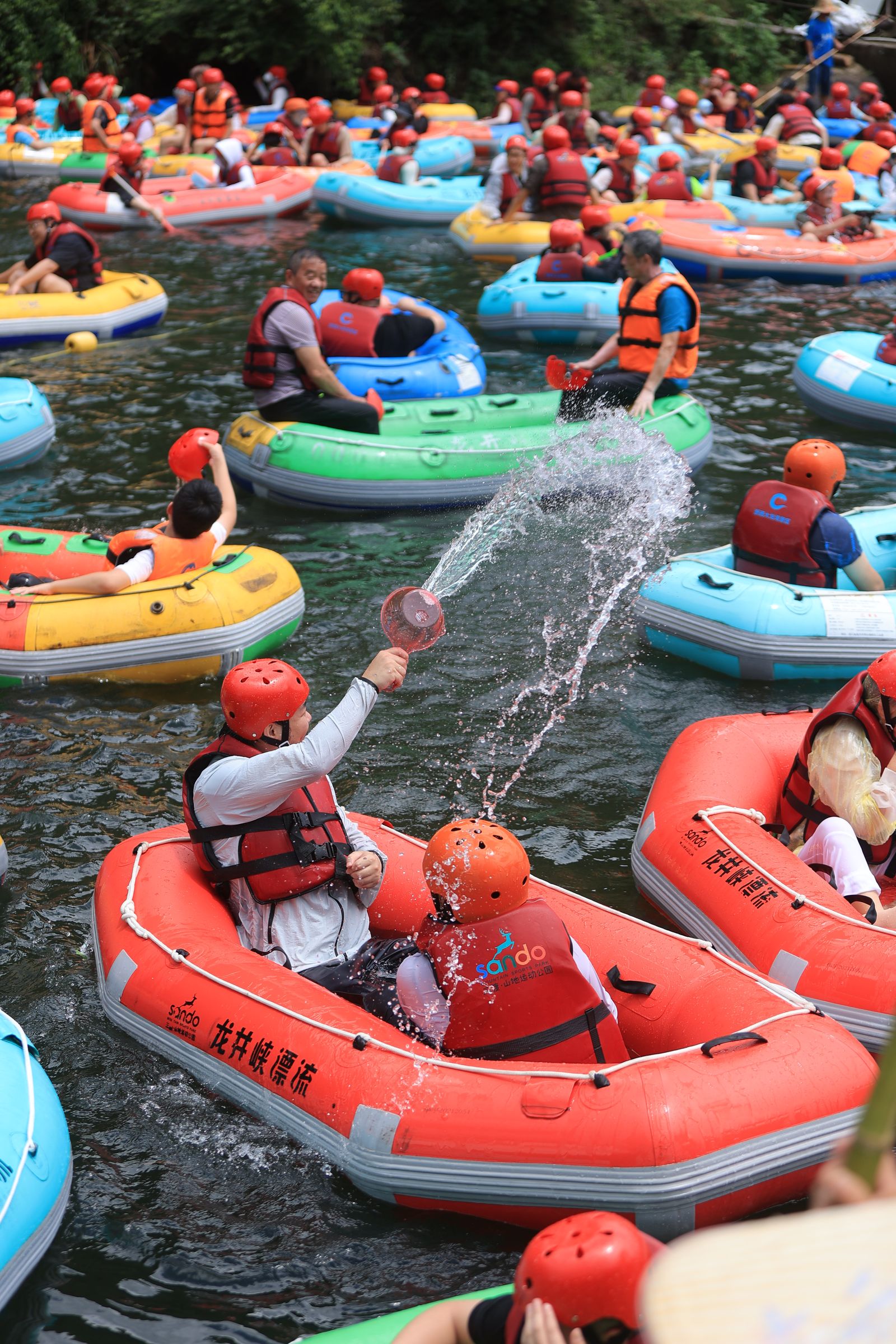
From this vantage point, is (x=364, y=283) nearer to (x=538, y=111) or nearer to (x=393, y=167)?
(x=393, y=167)

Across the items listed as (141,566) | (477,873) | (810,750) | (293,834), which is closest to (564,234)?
(141,566)

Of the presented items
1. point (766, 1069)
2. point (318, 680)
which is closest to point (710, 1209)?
point (766, 1069)

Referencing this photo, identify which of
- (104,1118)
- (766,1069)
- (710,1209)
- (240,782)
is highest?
(240,782)

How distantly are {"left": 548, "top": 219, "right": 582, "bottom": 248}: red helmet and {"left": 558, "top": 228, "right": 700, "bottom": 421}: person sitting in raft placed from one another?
2.89 metres

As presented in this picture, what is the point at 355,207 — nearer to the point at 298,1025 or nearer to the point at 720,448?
the point at 720,448

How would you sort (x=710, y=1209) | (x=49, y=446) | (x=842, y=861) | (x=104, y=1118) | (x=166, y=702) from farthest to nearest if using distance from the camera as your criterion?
(x=49, y=446) < (x=166, y=702) < (x=842, y=861) < (x=104, y=1118) < (x=710, y=1209)

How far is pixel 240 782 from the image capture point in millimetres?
3805

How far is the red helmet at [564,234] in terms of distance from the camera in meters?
11.1

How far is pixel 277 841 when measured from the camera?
3.92 m

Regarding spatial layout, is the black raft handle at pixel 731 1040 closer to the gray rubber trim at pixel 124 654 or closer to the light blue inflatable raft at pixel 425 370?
the gray rubber trim at pixel 124 654

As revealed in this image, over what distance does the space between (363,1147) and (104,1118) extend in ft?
3.10

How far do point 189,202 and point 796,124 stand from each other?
9.25 meters

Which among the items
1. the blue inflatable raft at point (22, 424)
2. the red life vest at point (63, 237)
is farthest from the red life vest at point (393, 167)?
the blue inflatable raft at point (22, 424)

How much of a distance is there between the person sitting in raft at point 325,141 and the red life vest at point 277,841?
15.6 meters
